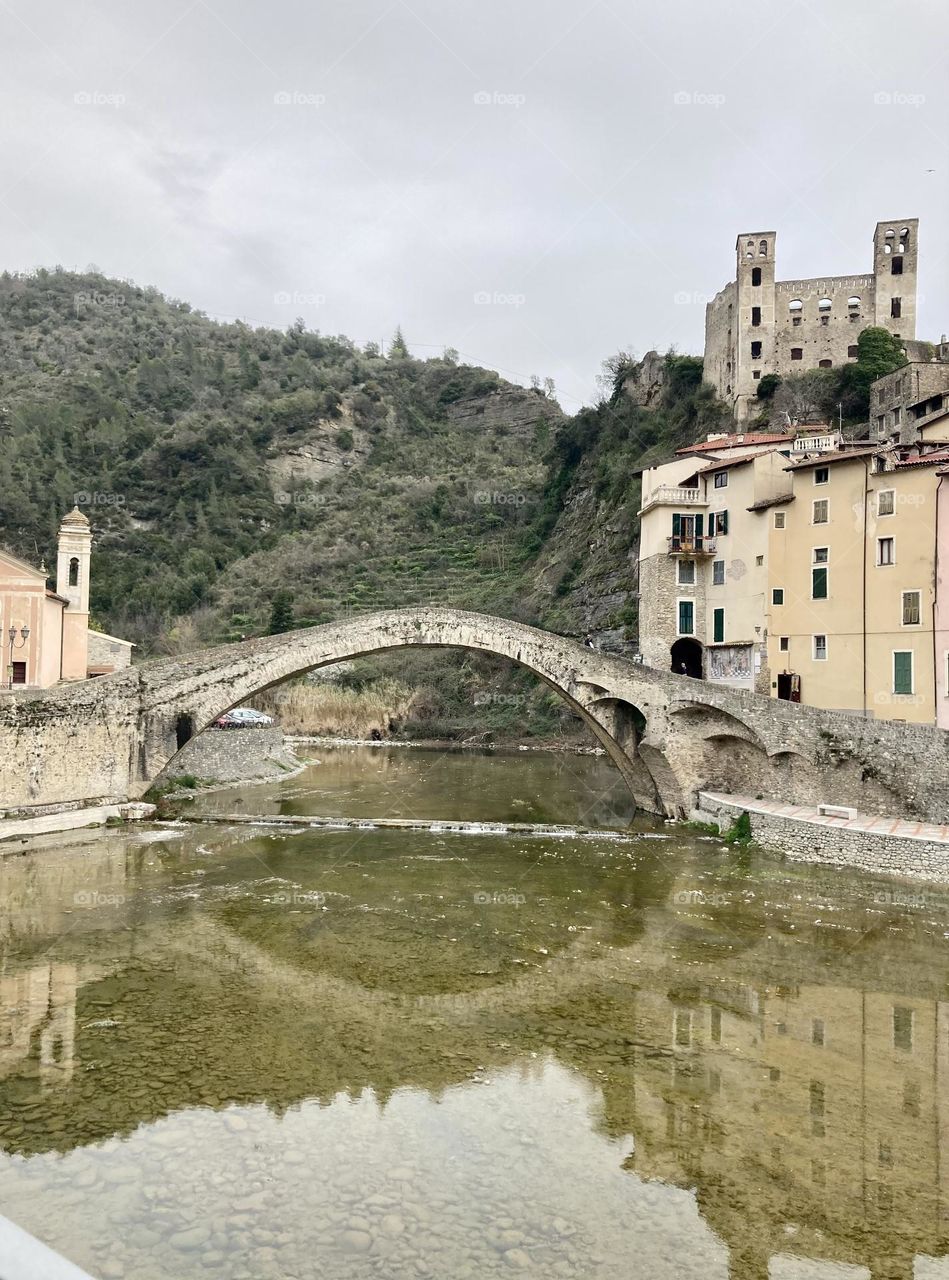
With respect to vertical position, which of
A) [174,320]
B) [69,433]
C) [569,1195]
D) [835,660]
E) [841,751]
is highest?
[174,320]

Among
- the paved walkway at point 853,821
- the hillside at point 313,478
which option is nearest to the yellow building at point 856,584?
the paved walkway at point 853,821

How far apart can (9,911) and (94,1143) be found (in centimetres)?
728

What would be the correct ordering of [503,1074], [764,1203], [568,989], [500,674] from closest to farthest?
[764,1203], [503,1074], [568,989], [500,674]

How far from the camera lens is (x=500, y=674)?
45094mm

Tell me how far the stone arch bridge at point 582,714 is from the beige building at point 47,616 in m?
3.42

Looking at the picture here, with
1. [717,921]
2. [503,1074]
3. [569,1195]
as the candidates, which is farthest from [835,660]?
[569,1195]

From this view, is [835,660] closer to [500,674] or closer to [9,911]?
[9,911]

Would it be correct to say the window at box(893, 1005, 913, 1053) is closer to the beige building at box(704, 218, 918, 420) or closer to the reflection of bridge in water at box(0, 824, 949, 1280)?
the reflection of bridge in water at box(0, 824, 949, 1280)

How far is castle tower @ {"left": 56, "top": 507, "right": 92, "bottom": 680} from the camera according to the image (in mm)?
22891

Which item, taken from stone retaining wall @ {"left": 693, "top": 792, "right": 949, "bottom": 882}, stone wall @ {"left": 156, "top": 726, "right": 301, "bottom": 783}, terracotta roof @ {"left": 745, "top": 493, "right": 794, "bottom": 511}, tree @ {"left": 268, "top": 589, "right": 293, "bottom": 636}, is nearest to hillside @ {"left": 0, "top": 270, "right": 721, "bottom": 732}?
tree @ {"left": 268, "top": 589, "right": 293, "bottom": 636}

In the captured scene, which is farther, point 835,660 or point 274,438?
point 274,438

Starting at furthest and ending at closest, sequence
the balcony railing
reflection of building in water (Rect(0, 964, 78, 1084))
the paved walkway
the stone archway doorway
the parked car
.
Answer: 1. the parked car
2. the stone archway doorway
3. the balcony railing
4. the paved walkway
5. reflection of building in water (Rect(0, 964, 78, 1084))

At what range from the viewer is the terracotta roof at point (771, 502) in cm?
2141

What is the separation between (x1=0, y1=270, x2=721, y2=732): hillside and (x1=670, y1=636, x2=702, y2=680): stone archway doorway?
10.8 m
